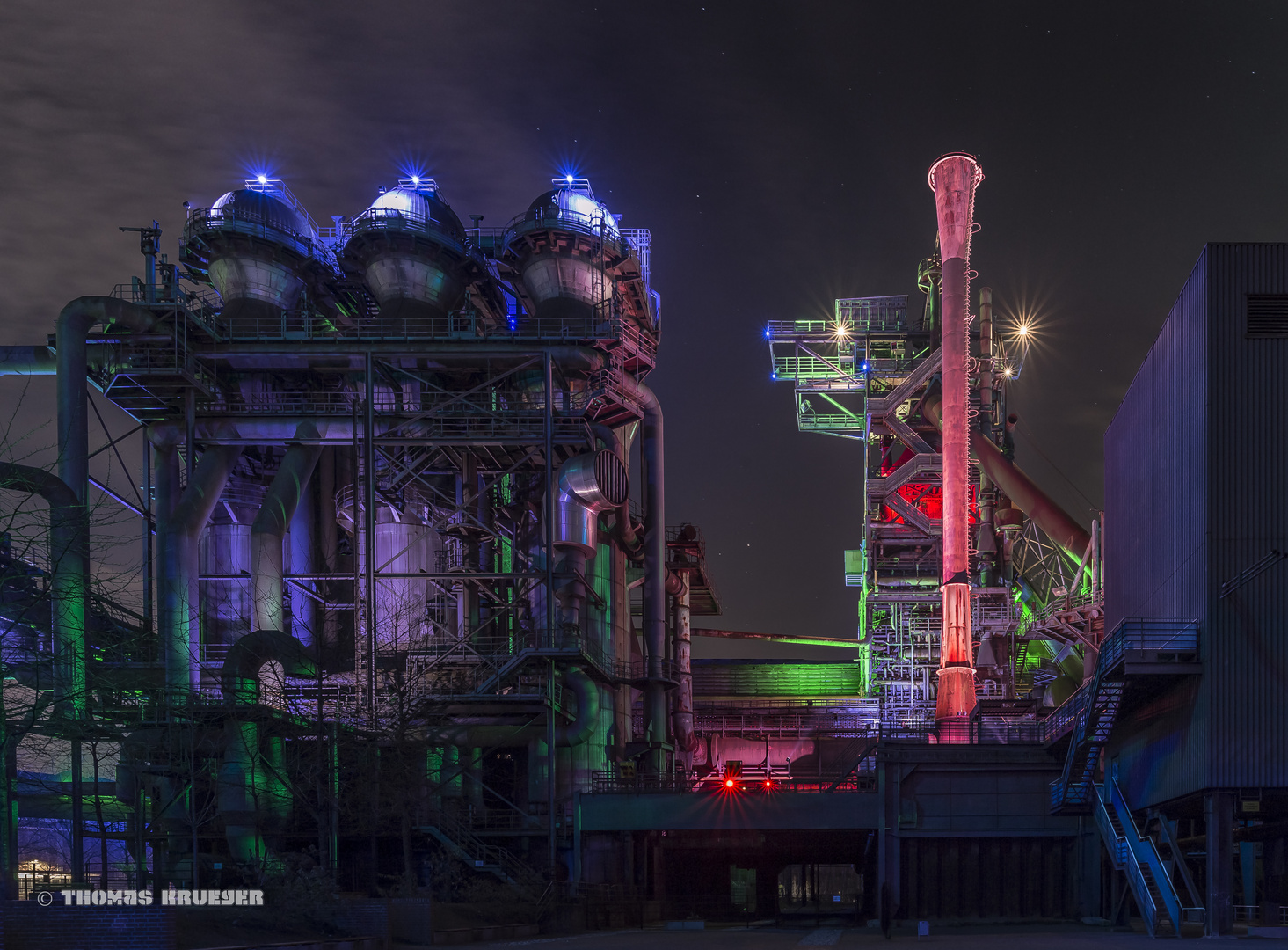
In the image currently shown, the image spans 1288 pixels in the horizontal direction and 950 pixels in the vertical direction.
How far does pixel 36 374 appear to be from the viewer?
50500mm

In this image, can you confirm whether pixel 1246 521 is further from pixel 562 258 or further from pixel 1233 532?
pixel 562 258

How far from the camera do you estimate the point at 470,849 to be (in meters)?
43.0

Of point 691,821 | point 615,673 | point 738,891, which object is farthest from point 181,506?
point 738,891

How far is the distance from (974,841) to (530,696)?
1559 centimetres

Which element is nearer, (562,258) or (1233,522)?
(1233,522)

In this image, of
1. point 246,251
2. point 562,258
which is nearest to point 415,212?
point 562,258

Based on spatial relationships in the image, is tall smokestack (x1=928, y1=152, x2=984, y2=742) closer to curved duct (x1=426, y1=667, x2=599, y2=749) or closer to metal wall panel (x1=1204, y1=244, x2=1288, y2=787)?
curved duct (x1=426, y1=667, x2=599, y2=749)

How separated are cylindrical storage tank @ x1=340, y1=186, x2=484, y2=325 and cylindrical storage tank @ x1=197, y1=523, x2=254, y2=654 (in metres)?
11.8

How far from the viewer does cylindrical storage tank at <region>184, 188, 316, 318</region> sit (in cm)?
5031

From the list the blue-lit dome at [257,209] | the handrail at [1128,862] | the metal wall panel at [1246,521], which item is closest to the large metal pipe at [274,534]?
the blue-lit dome at [257,209]

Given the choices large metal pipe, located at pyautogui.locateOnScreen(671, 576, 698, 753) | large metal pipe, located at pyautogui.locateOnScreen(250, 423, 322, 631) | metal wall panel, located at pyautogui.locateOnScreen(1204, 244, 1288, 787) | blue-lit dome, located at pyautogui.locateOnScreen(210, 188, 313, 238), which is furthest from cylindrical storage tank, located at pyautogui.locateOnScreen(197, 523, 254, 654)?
metal wall panel, located at pyautogui.locateOnScreen(1204, 244, 1288, 787)

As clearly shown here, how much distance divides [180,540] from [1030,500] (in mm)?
37354

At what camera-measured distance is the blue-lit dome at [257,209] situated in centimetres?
5071

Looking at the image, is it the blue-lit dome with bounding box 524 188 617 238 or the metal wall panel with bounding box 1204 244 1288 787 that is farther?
the blue-lit dome with bounding box 524 188 617 238
